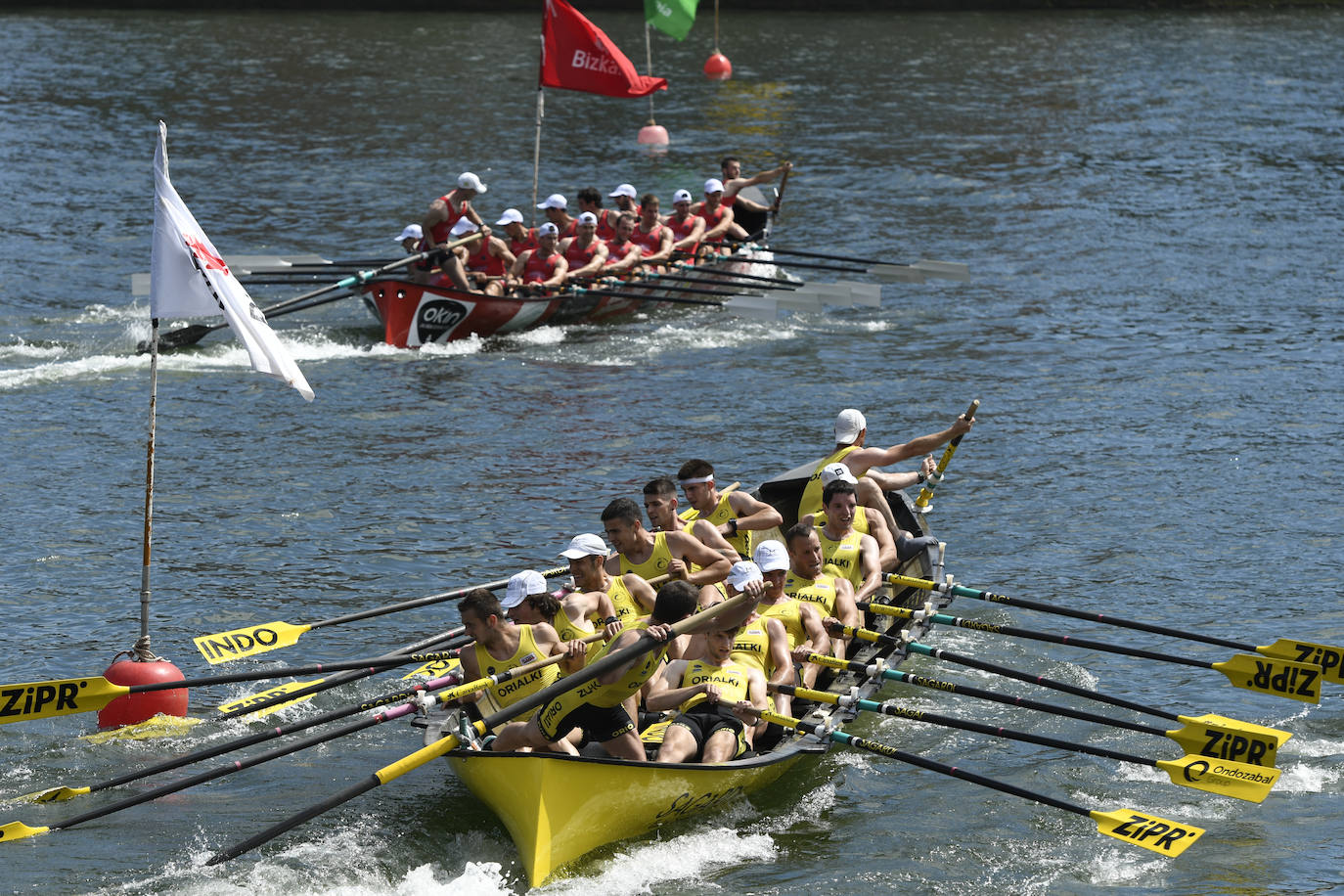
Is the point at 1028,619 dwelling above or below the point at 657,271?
below

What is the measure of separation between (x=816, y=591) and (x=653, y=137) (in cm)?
2999

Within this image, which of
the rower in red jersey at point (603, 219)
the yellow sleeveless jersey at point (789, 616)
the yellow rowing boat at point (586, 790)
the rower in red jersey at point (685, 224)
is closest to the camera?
the yellow rowing boat at point (586, 790)

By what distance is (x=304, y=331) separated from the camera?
2630cm

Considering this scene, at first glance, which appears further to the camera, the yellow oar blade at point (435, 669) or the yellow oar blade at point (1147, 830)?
the yellow oar blade at point (435, 669)

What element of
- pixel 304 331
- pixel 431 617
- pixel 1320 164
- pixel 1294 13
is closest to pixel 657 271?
pixel 304 331

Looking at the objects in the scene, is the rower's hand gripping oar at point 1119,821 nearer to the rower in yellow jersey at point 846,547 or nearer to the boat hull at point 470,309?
the rower in yellow jersey at point 846,547

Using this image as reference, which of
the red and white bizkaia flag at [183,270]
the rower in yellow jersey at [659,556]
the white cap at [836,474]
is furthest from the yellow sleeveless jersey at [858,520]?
the red and white bizkaia flag at [183,270]

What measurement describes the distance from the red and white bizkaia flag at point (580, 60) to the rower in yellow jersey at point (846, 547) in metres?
15.3

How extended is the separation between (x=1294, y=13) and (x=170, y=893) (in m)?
60.8

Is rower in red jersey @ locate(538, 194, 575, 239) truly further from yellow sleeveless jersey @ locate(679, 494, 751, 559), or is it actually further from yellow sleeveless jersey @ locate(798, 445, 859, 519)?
yellow sleeveless jersey @ locate(679, 494, 751, 559)

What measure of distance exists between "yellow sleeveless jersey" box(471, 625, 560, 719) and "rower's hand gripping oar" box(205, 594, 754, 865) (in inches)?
17.0

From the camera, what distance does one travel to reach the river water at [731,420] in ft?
40.1

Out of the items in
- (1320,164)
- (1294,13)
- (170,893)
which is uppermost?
(1294,13)

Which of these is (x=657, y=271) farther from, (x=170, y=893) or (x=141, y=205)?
(x=170, y=893)
